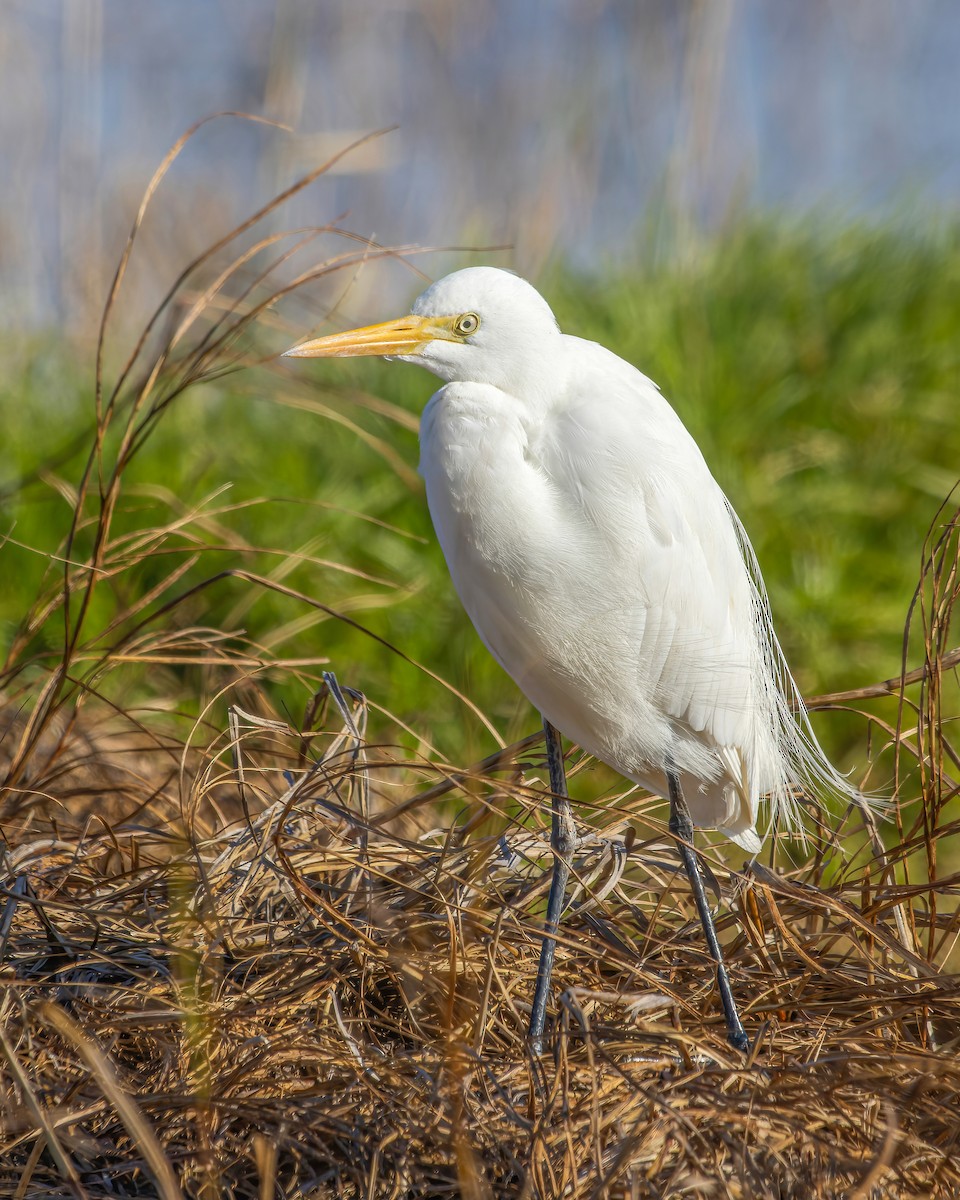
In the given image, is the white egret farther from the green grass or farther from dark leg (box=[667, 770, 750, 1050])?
the green grass

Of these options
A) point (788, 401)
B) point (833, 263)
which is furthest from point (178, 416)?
point (833, 263)

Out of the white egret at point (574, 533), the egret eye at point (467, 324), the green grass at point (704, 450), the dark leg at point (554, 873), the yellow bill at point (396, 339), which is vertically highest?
the egret eye at point (467, 324)

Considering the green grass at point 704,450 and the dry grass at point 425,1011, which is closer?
the dry grass at point 425,1011

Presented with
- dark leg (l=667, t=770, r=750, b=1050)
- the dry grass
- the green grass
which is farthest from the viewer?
the green grass

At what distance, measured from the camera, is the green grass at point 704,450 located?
3.45m

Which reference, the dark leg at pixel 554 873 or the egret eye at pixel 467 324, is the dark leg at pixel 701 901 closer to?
the dark leg at pixel 554 873

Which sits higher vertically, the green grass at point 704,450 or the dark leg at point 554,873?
the dark leg at point 554,873

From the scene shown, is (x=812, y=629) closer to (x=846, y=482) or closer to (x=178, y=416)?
(x=846, y=482)

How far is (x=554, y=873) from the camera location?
5.16ft

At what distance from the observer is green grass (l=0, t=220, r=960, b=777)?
3.45 metres

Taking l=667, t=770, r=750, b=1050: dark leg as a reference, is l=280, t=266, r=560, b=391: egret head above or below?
above

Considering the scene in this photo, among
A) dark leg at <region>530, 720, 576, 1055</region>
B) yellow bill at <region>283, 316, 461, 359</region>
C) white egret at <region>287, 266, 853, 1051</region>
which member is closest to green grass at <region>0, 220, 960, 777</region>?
dark leg at <region>530, 720, 576, 1055</region>

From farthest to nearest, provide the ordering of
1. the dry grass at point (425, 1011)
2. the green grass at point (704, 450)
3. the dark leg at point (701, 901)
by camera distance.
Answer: the green grass at point (704, 450)
the dark leg at point (701, 901)
the dry grass at point (425, 1011)

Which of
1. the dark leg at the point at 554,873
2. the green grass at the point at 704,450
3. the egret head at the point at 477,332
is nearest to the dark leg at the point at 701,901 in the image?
the dark leg at the point at 554,873
